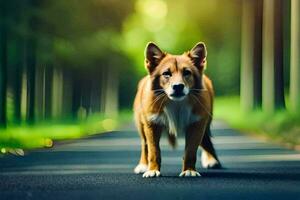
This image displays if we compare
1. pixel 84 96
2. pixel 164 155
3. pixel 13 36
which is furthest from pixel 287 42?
pixel 164 155

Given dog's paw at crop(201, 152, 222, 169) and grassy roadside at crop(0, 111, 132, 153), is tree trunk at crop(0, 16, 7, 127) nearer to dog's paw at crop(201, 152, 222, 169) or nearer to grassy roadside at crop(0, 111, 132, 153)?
grassy roadside at crop(0, 111, 132, 153)

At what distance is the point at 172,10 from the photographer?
46.5 m

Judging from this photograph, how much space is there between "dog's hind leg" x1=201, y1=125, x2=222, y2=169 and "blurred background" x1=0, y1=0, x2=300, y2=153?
21.5 ft

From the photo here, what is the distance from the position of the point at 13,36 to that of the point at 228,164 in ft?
47.7

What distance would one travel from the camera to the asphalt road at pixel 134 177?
1076cm

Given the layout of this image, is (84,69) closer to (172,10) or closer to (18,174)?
(172,10)

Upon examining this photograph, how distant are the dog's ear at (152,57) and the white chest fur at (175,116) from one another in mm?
518

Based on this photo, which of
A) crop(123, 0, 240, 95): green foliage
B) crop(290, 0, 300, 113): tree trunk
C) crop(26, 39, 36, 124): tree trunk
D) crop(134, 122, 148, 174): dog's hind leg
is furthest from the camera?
crop(123, 0, 240, 95): green foliage

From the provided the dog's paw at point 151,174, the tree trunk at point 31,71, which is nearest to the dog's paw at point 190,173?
the dog's paw at point 151,174

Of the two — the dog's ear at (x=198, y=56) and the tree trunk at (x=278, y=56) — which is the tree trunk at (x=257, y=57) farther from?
the dog's ear at (x=198, y=56)

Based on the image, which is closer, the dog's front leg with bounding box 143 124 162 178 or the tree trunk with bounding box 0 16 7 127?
the dog's front leg with bounding box 143 124 162 178

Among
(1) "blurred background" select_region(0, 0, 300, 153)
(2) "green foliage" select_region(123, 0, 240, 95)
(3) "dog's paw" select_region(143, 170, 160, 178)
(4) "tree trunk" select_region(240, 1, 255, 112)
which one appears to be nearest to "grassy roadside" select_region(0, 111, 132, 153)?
(1) "blurred background" select_region(0, 0, 300, 153)

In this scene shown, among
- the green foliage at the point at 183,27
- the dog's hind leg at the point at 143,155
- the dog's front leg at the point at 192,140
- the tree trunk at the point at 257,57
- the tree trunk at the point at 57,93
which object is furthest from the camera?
the green foliage at the point at 183,27

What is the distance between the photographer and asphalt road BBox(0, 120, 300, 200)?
1076cm
